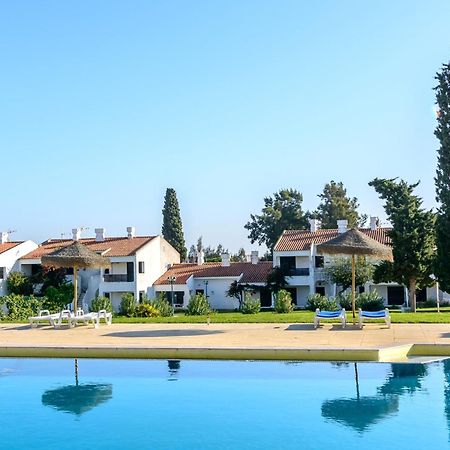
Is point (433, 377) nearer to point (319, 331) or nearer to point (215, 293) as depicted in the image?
point (319, 331)

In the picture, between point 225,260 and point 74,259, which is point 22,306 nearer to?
point 74,259

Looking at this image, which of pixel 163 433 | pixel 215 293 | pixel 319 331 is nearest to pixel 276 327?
pixel 319 331

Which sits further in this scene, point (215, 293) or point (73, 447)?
point (215, 293)

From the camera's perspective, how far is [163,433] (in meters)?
11.5

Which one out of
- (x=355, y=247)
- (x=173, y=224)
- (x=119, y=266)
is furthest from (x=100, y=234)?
(x=355, y=247)

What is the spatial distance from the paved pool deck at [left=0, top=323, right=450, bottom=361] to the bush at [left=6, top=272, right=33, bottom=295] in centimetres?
2367

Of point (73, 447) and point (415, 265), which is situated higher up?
point (415, 265)

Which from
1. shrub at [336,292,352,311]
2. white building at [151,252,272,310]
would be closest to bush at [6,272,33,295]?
white building at [151,252,272,310]

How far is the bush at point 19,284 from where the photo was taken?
1781 inches

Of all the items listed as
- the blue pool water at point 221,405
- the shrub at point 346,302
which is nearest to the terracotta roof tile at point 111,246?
the shrub at point 346,302

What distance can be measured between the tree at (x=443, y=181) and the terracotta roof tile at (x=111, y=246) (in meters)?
21.7

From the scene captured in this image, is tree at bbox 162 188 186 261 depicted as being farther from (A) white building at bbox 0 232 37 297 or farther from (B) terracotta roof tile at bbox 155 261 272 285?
(A) white building at bbox 0 232 37 297

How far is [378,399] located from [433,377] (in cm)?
198

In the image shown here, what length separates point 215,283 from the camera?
48.1m
